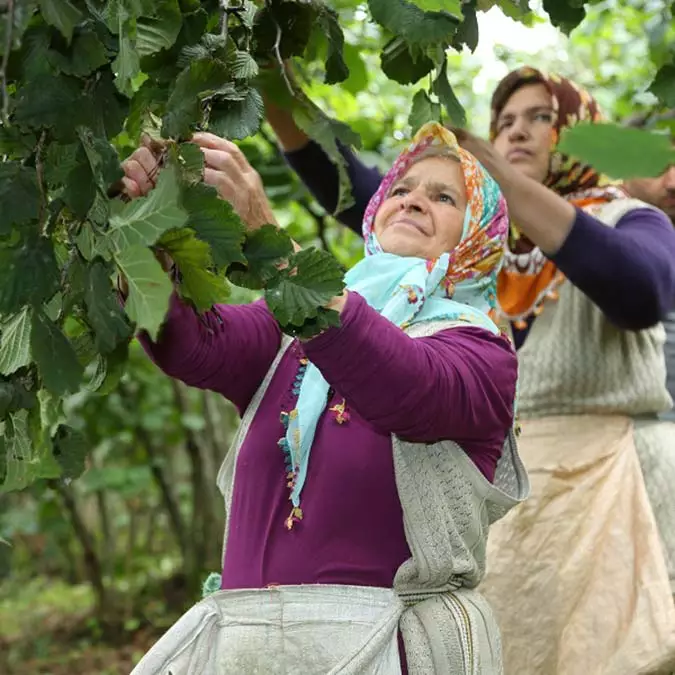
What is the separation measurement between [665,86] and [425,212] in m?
0.65

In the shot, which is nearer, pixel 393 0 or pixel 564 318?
pixel 393 0

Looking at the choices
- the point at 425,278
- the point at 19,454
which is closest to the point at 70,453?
the point at 19,454

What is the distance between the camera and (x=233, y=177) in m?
1.68

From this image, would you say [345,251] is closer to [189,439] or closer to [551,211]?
[189,439]

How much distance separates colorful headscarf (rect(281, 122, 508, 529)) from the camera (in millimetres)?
1959

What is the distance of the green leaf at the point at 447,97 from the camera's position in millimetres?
1869

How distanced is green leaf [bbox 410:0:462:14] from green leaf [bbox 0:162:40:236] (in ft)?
1.81

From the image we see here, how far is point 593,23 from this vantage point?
520 centimetres

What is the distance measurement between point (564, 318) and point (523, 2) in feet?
3.87

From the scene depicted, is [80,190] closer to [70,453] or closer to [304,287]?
[304,287]

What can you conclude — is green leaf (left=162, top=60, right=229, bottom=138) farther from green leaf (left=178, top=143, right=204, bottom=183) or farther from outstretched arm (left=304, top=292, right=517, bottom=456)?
outstretched arm (left=304, top=292, right=517, bottom=456)

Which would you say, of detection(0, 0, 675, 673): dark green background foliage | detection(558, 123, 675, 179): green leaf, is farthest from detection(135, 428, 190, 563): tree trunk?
detection(558, 123, 675, 179): green leaf

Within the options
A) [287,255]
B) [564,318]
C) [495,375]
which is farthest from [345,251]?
[287,255]

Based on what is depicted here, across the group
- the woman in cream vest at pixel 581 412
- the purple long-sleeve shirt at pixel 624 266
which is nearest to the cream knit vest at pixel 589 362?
the woman in cream vest at pixel 581 412
